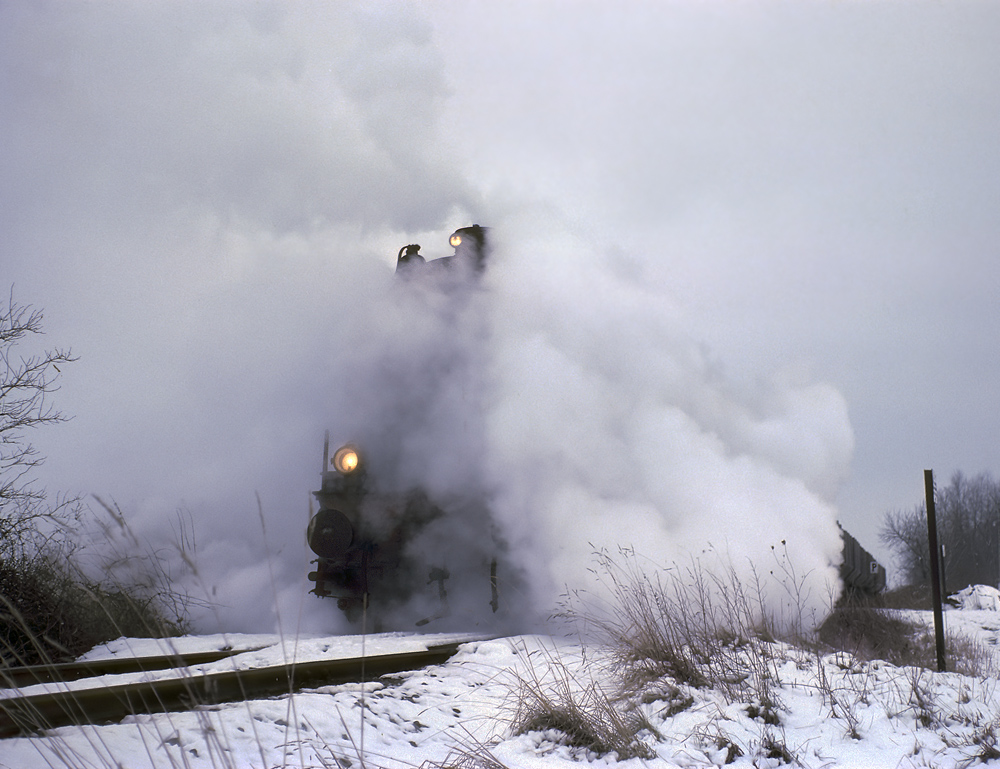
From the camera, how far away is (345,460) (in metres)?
8.10

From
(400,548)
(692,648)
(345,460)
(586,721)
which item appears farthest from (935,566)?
A: (345,460)

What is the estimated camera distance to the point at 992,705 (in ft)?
12.4

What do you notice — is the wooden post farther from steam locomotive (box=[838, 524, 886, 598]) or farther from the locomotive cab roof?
the locomotive cab roof

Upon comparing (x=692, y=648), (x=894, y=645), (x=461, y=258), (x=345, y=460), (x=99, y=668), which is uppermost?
(x=461, y=258)

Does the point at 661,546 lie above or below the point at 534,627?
above

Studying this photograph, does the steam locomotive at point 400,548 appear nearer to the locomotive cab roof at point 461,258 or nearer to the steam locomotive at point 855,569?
the steam locomotive at point 855,569

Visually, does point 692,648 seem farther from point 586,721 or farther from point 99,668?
point 99,668

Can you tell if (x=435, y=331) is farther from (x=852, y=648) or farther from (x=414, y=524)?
(x=852, y=648)

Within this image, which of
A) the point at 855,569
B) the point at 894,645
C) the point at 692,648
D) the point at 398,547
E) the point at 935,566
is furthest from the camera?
the point at 855,569

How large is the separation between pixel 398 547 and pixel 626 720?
513cm

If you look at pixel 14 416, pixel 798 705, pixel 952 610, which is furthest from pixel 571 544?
pixel 952 610

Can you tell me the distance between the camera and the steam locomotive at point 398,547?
26.6ft

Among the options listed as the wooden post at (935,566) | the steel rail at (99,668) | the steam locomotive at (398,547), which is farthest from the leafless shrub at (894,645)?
the steel rail at (99,668)

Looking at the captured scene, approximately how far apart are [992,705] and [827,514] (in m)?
4.73
